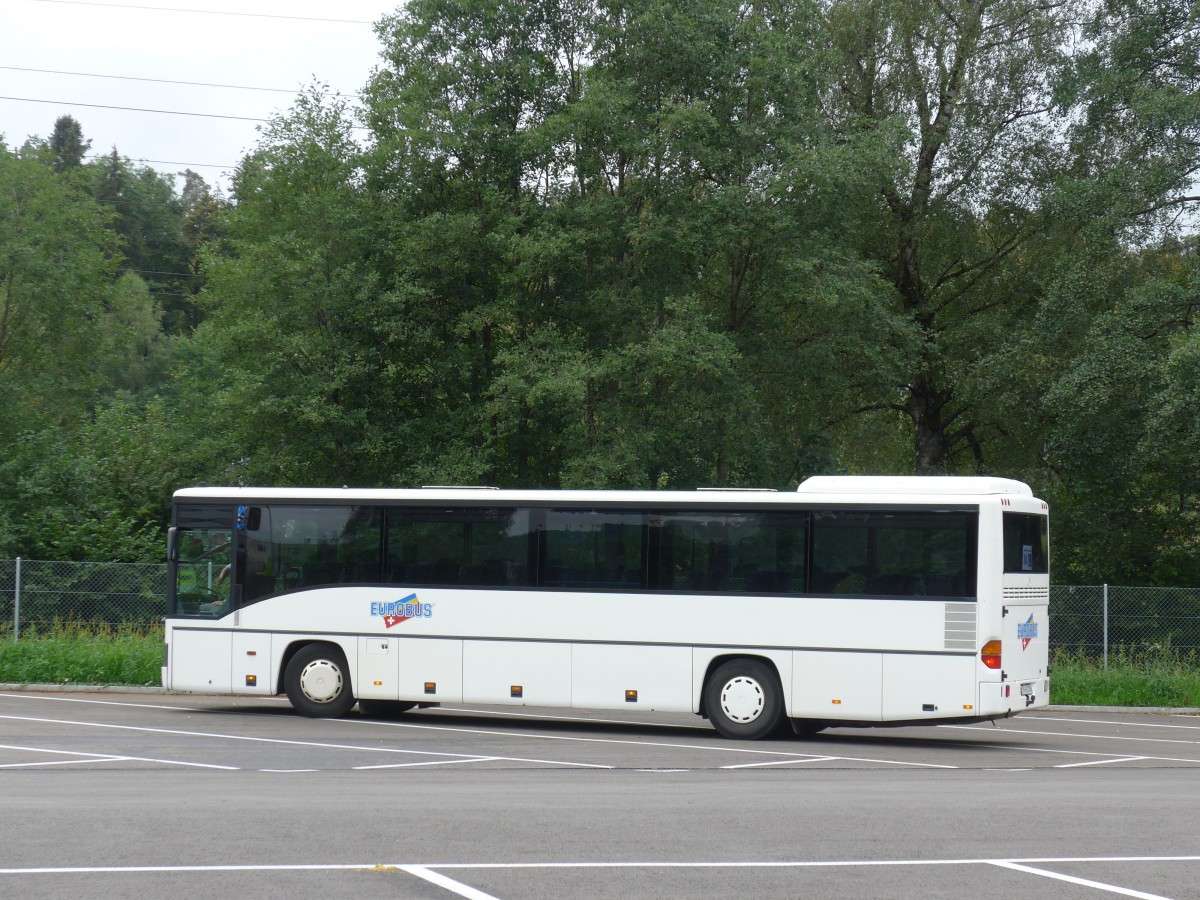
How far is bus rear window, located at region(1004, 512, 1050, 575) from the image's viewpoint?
1548 centimetres

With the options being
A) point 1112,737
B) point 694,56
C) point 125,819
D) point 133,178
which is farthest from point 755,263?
point 133,178

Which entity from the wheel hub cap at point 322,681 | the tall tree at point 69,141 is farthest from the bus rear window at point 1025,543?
the tall tree at point 69,141

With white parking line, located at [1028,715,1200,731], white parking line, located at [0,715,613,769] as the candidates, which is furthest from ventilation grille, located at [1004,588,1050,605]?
white parking line, located at [0,715,613,769]

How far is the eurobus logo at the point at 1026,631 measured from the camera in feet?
51.1

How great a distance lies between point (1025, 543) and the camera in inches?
623

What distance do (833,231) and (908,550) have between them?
18267mm

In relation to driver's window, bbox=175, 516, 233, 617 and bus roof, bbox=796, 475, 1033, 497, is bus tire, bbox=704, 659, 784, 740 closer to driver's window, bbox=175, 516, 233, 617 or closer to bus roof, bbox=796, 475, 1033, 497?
bus roof, bbox=796, 475, 1033, 497

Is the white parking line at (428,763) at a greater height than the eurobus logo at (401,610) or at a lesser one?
lesser

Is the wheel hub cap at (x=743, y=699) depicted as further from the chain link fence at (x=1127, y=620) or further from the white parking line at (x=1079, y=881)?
the chain link fence at (x=1127, y=620)

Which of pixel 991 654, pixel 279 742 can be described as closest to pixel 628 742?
pixel 279 742

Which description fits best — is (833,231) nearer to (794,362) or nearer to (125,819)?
(794,362)

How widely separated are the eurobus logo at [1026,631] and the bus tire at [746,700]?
2769 mm

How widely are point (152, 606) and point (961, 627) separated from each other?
15.1m

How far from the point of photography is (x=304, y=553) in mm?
17828
